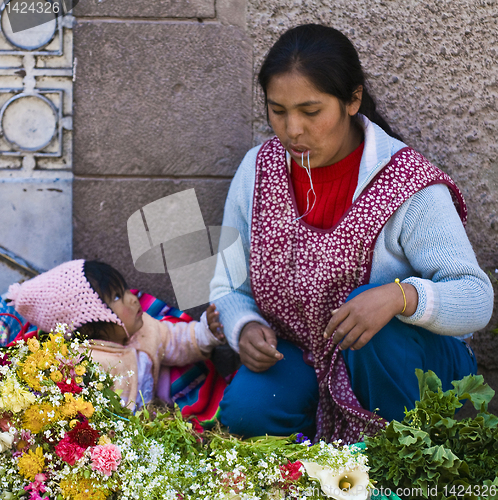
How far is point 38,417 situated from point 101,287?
84cm

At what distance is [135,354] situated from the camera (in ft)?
7.63

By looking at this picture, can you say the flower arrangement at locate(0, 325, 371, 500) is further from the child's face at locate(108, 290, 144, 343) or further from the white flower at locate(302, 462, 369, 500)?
the child's face at locate(108, 290, 144, 343)

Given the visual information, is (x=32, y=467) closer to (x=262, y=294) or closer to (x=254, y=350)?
(x=254, y=350)

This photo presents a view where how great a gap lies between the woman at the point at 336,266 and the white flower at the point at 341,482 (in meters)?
0.43

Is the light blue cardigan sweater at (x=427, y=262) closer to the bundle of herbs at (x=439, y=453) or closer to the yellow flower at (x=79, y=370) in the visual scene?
the bundle of herbs at (x=439, y=453)

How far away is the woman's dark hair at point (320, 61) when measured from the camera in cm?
185

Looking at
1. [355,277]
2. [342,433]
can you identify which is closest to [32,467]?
[342,433]

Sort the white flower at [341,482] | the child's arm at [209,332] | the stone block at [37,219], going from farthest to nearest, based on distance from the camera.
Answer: the stone block at [37,219], the child's arm at [209,332], the white flower at [341,482]

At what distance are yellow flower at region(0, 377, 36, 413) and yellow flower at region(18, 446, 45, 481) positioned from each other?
113 mm

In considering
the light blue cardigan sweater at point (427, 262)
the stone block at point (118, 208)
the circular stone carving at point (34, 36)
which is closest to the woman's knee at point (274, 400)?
the light blue cardigan sweater at point (427, 262)

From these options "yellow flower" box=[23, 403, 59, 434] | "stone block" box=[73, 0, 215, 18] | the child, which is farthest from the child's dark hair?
"stone block" box=[73, 0, 215, 18]

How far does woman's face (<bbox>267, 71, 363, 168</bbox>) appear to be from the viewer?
185 cm

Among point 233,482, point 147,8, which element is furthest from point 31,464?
point 147,8

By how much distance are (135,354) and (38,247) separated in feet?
2.63
